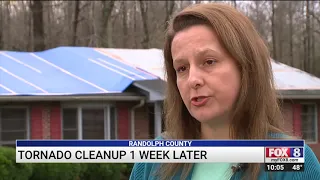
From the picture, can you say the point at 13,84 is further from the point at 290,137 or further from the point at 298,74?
the point at 290,137

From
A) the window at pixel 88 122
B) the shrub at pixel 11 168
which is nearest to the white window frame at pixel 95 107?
the window at pixel 88 122

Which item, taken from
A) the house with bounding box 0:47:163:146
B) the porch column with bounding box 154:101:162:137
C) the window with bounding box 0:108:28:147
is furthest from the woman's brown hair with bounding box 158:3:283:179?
the window with bounding box 0:108:28:147

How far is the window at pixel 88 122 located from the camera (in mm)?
13587

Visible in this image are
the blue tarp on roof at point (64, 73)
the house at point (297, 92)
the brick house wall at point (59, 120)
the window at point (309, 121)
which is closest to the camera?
the blue tarp on roof at point (64, 73)

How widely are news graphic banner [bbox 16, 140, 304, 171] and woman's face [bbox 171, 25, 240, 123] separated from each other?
12cm

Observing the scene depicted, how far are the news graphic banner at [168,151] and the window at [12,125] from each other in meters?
12.2

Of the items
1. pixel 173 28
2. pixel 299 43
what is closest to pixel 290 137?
pixel 173 28

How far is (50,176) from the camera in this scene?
923cm

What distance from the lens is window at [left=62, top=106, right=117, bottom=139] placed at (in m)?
13.6

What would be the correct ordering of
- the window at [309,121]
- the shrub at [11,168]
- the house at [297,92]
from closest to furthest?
the shrub at [11,168], the house at [297,92], the window at [309,121]

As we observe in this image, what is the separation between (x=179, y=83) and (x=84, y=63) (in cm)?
1408

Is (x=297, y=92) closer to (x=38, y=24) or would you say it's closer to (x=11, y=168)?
(x=11, y=168)

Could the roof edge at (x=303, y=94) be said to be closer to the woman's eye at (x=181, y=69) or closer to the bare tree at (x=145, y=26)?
the bare tree at (x=145, y=26)

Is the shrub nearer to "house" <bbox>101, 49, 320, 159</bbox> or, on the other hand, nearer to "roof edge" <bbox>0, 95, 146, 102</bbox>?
"roof edge" <bbox>0, 95, 146, 102</bbox>
